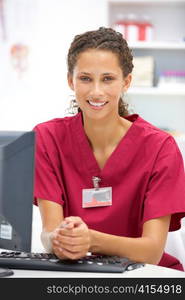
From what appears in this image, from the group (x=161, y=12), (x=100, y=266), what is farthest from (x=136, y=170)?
(x=161, y=12)

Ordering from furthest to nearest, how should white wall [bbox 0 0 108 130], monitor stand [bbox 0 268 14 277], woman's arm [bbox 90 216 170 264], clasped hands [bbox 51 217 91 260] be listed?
white wall [bbox 0 0 108 130] → woman's arm [bbox 90 216 170 264] → clasped hands [bbox 51 217 91 260] → monitor stand [bbox 0 268 14 277]

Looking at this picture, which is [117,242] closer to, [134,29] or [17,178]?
[17,178]

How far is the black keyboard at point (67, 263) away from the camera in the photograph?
143 cm

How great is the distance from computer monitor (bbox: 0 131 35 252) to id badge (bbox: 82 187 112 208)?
1.72ft

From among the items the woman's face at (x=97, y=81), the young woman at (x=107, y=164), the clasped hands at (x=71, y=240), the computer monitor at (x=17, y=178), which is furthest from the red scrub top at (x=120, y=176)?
the computer monitor at (x=17, y=178)

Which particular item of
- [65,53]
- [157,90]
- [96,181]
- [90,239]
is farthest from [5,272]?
[65,53]

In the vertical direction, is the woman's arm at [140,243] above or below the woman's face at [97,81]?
below

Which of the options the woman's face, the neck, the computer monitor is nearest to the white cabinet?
the neck

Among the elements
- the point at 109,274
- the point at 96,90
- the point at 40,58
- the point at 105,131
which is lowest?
the point at 109,274

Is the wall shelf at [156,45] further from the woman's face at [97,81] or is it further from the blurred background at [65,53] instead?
the woman's face at [97,81]

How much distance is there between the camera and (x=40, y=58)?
18.5ft

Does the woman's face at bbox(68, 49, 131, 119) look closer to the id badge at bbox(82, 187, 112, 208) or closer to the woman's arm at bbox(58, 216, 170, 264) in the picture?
the id badge at bbox(82, 187, 112, 208)

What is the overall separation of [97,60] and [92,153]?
1.02 ft

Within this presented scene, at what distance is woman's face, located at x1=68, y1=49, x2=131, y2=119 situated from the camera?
189 centimetres
